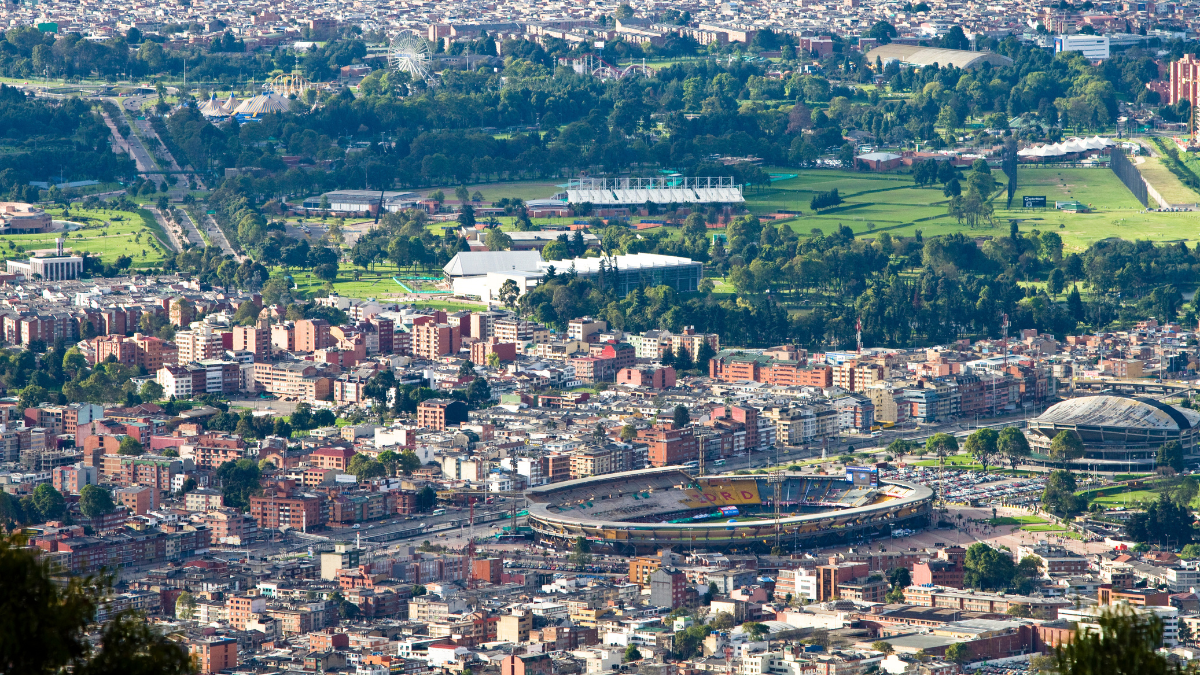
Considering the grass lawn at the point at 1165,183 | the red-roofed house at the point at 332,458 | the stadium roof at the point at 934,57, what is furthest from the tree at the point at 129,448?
the stadium roof at the point at 934,57

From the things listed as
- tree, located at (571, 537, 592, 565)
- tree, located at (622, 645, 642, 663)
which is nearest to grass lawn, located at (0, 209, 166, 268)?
tree, located at (571, 537, 592, 565)

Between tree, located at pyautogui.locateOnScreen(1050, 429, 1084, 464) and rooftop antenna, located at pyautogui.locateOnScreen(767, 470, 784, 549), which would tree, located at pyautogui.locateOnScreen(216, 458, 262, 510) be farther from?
tree, located at pyautogui.locateOnScreen(1050, 429, 1084, 464)

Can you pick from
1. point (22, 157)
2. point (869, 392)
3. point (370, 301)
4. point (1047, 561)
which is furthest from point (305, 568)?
point (22, 157)

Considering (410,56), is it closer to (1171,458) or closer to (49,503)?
(1171,458)

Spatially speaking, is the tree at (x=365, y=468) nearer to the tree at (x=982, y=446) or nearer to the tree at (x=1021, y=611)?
the tree at (x=982, y=446)

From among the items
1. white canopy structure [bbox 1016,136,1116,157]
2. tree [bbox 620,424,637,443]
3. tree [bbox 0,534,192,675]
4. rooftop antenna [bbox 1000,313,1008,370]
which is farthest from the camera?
white canopy structure [bbox 1016,136,1116,157]


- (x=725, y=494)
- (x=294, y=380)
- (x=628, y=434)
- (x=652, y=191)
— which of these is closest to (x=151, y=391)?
(x=294, y=380)
